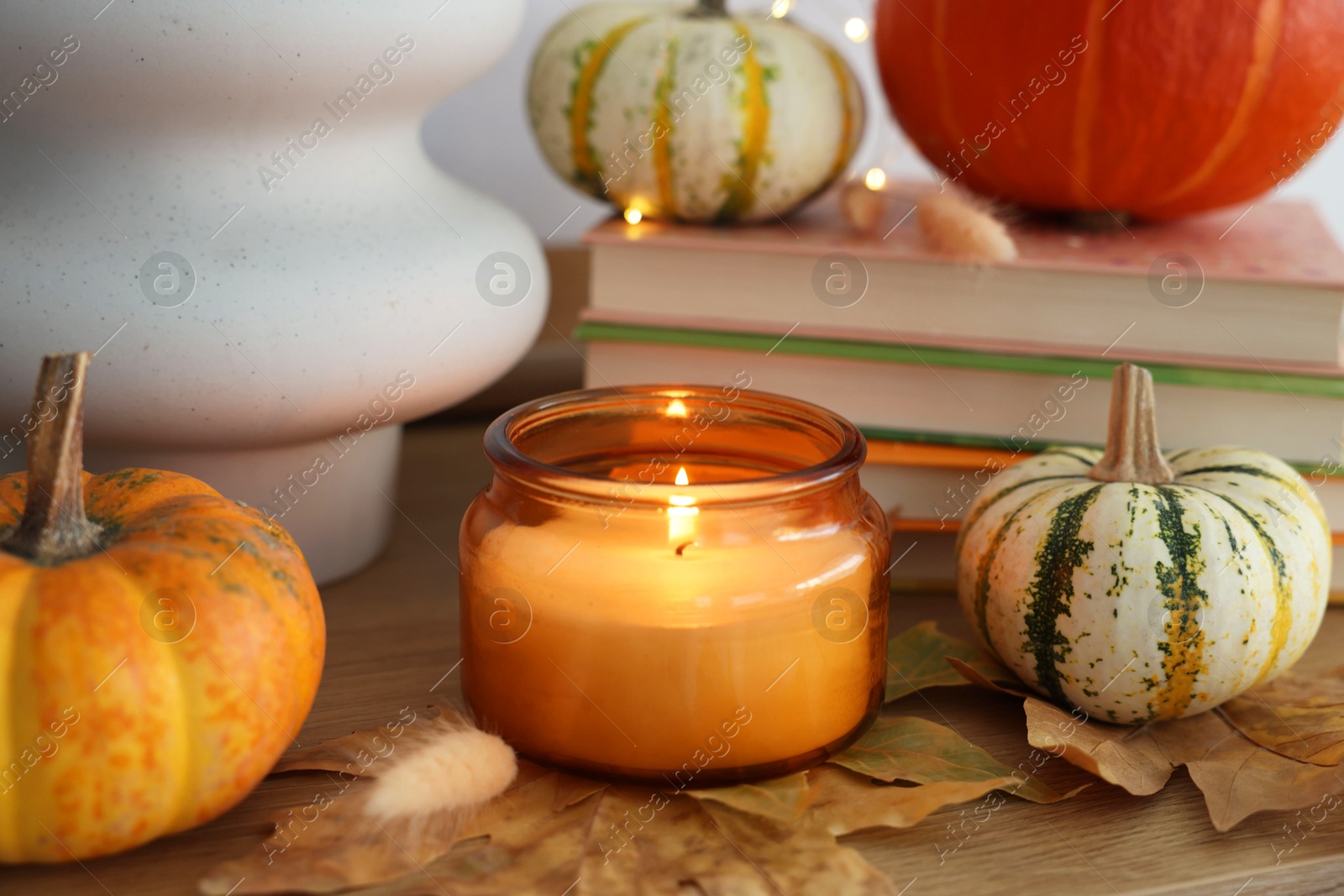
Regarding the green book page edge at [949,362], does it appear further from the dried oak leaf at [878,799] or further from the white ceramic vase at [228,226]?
the dried oak leaf at [878,799]

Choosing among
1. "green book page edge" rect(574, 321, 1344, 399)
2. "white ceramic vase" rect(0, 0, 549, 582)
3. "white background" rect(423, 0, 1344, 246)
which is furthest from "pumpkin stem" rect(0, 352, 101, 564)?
"white background" rect(423, 0, 1344, 246)

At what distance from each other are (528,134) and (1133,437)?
0.74 metres

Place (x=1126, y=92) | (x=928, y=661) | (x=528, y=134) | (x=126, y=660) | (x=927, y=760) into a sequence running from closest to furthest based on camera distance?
(x=126, y=660)
(x=927, y=760)
(x=928, y=661)
(x=1126, y=92)
(x=528, y=134)

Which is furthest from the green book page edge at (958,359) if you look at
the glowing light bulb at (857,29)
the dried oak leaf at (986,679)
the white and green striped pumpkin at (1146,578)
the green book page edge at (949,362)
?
the glowing light bulb at (857,29)

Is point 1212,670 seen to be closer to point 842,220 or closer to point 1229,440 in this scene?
point 1229,440

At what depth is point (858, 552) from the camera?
0.59 m

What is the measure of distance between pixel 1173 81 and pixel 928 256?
20 centimetres

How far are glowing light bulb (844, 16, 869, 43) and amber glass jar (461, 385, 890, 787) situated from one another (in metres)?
0.75

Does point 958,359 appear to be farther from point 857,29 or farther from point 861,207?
point 857,29

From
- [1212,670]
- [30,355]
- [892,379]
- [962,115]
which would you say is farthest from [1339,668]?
[30,355]

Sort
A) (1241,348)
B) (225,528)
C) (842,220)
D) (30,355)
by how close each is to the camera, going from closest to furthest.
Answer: (225,528) < (30,355) < (1241,348) < (842,220)

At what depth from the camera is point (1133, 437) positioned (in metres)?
0.66

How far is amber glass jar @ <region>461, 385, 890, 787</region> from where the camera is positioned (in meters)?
0.55

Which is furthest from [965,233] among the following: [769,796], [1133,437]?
[769,796]
